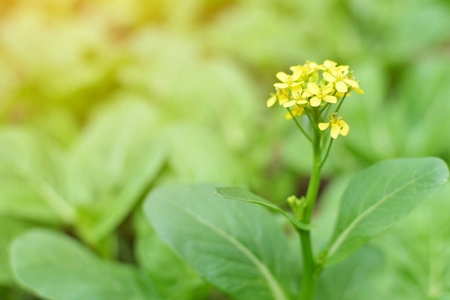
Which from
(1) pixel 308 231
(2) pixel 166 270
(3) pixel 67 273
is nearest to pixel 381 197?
(1) pixel 308 231

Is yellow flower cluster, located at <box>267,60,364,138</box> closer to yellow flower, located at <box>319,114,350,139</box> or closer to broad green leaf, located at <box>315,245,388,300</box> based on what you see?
yellow flower, located at <box>319,114,350,139</box>

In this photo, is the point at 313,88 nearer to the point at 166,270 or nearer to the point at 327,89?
the point at 327,89

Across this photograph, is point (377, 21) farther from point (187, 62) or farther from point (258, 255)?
point (258, 255)

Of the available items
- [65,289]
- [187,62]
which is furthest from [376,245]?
[187,62]

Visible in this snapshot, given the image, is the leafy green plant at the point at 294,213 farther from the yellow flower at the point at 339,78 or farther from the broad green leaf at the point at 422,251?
the broad green leaf at the point at 422,251

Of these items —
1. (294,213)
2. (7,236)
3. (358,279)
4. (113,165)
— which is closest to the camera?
(294,213)
